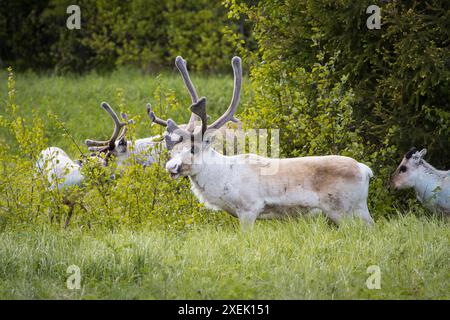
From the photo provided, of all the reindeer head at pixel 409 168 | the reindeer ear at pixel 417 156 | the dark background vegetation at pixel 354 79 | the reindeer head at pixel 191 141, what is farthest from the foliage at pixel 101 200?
the reindeer ear at pixel 417 156

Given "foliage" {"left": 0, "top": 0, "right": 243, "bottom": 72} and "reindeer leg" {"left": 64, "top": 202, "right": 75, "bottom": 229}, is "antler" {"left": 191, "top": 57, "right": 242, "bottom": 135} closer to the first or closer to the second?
"reindeer leg" {"left": 64, "top": 202, "right": 75, "bottom": 229}

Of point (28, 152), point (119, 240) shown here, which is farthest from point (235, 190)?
point (28, 152)

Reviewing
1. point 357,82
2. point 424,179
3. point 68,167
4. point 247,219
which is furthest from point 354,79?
point 68,167

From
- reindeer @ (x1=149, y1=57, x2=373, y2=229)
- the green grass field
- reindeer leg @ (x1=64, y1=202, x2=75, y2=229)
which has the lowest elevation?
reindeer leg @ (x1=64, y1=202, x2=75, y2=229)

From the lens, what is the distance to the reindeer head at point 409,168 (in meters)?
9.41

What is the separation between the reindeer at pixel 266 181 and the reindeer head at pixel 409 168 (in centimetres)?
129

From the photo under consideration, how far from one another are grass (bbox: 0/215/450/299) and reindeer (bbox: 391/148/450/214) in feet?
3.49

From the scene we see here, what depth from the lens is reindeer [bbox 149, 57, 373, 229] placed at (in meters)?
8.23

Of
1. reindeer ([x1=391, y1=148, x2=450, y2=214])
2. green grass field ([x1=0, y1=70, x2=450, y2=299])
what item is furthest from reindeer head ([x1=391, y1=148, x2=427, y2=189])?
green grass field ([x1=0, y1=70, x2=450, y2=299])

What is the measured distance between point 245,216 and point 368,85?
2988 millimetres

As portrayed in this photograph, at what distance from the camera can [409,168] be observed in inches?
372

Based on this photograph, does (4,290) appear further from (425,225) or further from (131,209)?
(425,225)

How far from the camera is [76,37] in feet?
74.1
